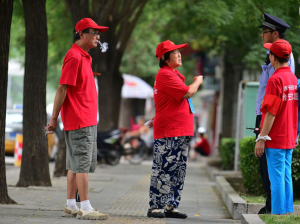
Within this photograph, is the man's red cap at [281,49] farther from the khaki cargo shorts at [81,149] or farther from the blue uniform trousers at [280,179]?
the khaki cargo shorts at [81,149]

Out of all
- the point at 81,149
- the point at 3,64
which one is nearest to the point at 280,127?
the point at 81,149

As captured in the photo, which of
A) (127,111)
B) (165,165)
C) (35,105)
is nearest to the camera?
(165,165)

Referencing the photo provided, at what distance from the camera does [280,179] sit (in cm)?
536

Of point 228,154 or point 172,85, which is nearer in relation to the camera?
point 172,85

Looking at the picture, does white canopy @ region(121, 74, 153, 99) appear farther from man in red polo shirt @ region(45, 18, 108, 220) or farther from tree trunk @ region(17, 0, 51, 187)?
man in red polo shirt @ region(45, 18, 108, 220)

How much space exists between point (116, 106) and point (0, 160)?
1314cm

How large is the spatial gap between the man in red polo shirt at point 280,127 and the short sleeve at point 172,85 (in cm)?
94

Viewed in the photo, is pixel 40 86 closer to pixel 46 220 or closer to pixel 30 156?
pixel 30 156

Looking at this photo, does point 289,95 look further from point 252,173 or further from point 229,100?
point 229,100

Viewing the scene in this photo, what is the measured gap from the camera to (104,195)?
8.63 m

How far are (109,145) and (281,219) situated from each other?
12.1 m

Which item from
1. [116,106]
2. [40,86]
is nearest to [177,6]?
[116,106]

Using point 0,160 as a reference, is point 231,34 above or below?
above

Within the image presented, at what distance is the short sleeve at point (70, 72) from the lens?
5.70 metres
